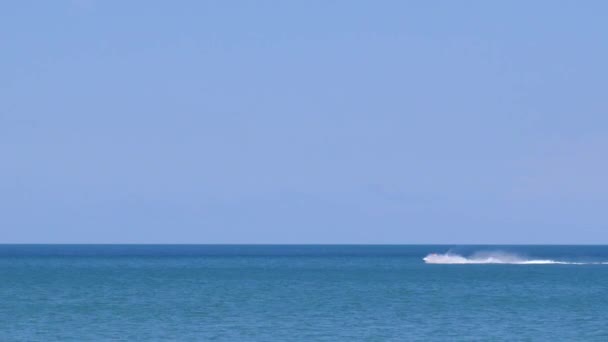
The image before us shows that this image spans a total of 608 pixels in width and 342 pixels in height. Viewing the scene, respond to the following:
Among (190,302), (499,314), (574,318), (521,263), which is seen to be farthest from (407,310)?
(521,263)

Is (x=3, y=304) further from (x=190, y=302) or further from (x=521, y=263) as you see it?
(x=521, y=263)

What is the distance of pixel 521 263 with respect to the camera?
608ft

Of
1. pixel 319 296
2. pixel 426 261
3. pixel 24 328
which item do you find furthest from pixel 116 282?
pixel 426 261

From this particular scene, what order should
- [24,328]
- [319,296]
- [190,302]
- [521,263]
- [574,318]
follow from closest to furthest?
[24,328], [574,318], [190,302], [319,296], [521,263]

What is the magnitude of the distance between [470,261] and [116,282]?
92.4 metres

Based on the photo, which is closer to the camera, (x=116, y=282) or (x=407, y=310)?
(x=407, y=310)

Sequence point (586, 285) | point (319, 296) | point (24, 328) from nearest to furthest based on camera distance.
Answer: point (24, 328)
point (319, 296)
point (586, 285)

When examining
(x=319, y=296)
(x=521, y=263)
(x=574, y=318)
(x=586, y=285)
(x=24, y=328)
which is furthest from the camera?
(x=521, y=263)

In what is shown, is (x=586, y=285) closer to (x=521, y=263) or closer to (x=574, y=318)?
A: (x=574, y=318)

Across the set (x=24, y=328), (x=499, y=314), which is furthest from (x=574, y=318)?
(x=24, y=328)

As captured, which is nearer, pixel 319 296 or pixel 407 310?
pixel 407 310

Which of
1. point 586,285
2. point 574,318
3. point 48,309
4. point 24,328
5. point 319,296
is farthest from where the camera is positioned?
point 586,285

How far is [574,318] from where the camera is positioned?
71750 millimetres

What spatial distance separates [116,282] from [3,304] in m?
35.1
